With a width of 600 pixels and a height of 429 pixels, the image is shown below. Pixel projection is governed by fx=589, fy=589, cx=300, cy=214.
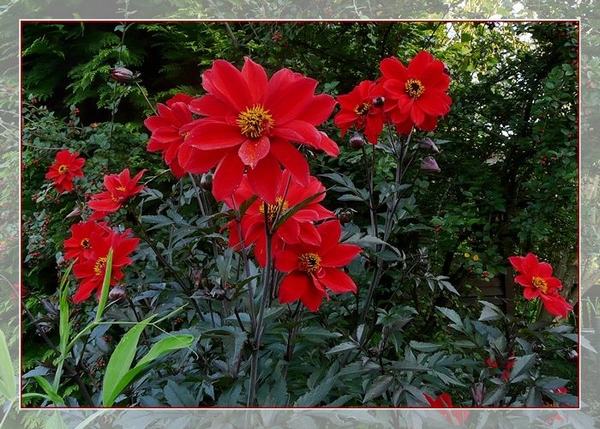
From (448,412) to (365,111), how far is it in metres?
0.59

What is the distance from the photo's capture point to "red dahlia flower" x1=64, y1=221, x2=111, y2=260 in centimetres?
110

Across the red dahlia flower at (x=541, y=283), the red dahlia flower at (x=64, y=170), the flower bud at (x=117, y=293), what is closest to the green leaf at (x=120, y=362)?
the flower bud at (x=117, y=293)

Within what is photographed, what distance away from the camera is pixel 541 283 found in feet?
3.97

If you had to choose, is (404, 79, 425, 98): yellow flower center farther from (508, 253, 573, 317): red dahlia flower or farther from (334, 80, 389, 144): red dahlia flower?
(508, 253, 573, 317): red dahlia flower

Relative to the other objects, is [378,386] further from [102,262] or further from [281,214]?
[102,262]

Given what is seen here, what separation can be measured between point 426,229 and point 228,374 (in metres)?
0.61

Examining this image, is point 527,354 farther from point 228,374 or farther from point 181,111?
point 181,111

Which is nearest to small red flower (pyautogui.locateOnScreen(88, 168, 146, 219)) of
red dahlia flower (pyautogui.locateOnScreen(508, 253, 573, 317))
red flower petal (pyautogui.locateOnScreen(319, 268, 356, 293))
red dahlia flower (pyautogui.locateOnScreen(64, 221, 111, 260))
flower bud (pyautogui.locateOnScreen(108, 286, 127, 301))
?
red dahlia flower (pyautogui.locateOnScreen(64, 221, 111, 260))

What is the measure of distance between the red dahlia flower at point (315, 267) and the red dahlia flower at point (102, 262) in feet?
1.01

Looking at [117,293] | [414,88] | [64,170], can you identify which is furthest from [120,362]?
[414,88]

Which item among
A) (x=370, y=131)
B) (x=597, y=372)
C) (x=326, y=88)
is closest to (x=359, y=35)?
(x=326, y=88)

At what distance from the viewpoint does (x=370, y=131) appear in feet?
3.71

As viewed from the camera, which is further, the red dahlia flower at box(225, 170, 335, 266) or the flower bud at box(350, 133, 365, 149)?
the flower bud at box(350, 133, 365, 149)

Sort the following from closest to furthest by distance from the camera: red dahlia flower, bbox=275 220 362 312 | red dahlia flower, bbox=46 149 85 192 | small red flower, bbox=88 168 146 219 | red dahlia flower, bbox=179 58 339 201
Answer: red dahlia flower, bbox=179 58 339 201
red dahlia flower, bbox=275 220 362 312
small red flower, bbox=88 168 146 219
red dahlia flower, bbox=46 149 85 192
